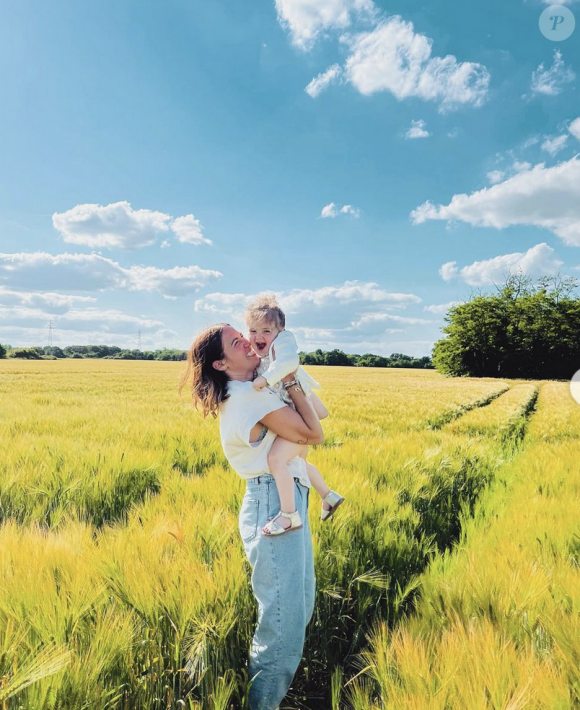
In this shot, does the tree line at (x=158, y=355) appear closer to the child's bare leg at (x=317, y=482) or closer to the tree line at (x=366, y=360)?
the tree line at (x=366, y=360)

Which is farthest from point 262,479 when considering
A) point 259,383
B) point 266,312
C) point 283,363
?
point 266,312

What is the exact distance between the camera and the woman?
159 centimetres

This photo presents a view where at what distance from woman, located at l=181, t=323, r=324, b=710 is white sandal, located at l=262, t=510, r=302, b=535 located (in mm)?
32

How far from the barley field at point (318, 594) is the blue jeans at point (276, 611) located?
0.37 feet

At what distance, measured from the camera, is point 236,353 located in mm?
1939

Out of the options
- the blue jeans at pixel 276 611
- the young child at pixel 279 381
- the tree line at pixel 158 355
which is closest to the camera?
the blue jeans at pixel 276 611

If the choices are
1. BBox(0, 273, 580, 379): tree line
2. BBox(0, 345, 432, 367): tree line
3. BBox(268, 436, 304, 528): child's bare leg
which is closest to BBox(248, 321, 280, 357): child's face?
BBox(268, 436, 304, 528): child's bare leg

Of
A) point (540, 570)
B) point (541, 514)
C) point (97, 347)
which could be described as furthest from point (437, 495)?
point (97, 347)

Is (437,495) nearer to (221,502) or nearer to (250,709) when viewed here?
(221,502)

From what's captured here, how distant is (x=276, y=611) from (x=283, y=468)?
0.53 m

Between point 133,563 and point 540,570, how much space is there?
187 centimetres

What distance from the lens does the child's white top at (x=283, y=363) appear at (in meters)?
1.93

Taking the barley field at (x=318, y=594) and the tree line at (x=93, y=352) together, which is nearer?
the barley field at (x=318, y=594)

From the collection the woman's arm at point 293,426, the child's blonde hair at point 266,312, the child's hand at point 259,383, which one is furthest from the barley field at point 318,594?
the child's blonde hair at point 266,312
